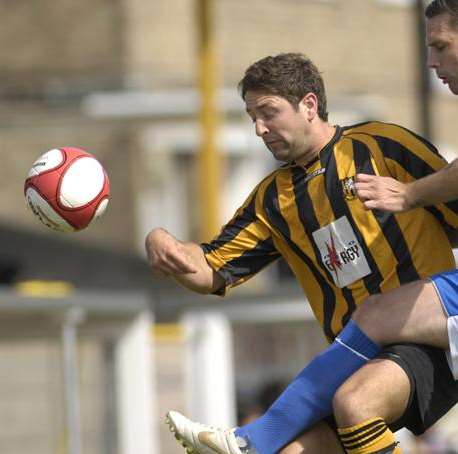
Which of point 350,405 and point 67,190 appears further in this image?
point 67,190

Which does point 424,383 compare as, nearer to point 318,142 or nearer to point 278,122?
point 318,142

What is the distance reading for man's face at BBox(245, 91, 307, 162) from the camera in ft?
21.4

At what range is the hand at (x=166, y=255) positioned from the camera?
6629mm

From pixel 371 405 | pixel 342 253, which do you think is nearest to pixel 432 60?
pixel 342 253

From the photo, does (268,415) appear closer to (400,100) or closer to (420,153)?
(420,153)

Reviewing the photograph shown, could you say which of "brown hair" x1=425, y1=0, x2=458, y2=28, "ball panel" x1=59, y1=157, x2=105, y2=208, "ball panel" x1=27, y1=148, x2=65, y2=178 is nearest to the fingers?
"brown hair" x1=425, y1=0, x2=458, y2=28

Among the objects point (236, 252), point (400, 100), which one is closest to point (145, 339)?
point (236, 252)

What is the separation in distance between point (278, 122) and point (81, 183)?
93 centimetres

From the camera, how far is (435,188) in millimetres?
5996

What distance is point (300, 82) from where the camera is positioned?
658 cm

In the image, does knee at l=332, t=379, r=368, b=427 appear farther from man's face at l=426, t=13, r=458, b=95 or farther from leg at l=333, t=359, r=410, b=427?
man's face at l=426, t=13, r=458, b=95

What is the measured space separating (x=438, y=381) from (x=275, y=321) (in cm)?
922

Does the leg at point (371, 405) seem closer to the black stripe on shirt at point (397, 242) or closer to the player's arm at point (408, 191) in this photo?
the black stripe on shirt at point (397, 242)

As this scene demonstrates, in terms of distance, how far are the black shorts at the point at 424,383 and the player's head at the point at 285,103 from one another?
949 mm
